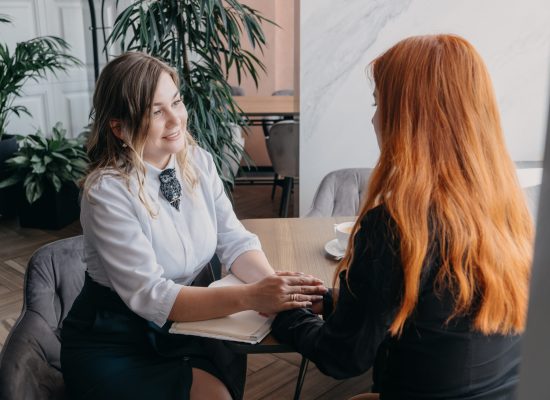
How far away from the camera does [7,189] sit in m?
4.06

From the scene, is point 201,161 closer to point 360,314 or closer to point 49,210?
point 360,314

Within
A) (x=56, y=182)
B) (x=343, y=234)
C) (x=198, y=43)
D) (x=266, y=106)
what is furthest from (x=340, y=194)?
(x=56, y=182)

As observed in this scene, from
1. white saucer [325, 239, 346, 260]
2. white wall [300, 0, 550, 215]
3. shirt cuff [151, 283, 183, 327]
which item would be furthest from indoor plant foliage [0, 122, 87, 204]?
shirt cuff [151, 283, 183, 327]

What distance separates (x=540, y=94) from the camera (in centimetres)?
280

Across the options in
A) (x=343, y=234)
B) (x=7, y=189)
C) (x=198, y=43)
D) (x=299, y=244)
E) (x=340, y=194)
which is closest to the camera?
(x=343, y=234)

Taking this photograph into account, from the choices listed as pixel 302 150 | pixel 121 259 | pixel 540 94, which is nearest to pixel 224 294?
pixel 121 259

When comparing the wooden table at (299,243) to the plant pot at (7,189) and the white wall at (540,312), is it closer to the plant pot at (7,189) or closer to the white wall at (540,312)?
the white wall at (540,312)

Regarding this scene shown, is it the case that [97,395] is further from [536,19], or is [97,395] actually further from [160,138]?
[536,19]

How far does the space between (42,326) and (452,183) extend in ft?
3.42

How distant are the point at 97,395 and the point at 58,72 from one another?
409cm

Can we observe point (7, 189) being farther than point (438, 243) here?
Yes

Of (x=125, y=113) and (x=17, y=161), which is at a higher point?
(x=125, y=113)

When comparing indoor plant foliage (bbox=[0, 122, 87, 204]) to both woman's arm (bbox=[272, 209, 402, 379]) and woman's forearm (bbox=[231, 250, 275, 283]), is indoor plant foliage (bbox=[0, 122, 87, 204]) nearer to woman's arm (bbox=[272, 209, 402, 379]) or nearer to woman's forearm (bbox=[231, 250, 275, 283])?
woman's forearm (bbox=[231, 250, 275, 283])

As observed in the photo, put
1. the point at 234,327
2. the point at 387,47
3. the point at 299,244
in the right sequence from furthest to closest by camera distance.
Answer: the point at 387,47 < the point at 299,244 < the point at 234,327
